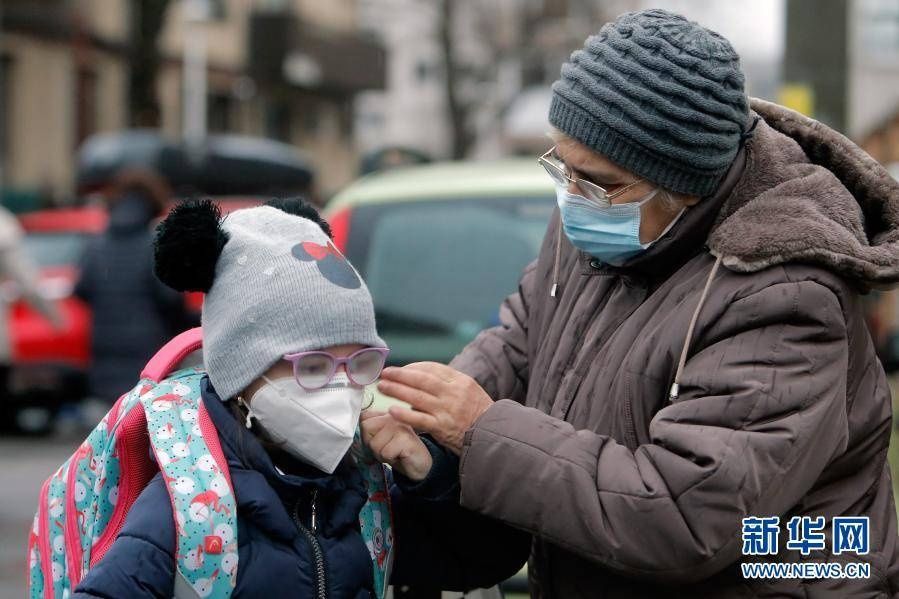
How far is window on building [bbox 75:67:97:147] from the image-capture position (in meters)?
28.2

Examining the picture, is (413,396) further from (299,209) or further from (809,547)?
(809,547)

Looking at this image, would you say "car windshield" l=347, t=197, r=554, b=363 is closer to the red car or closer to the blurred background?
the blurred background

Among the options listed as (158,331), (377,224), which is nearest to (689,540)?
(377,224)

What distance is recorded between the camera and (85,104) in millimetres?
28734

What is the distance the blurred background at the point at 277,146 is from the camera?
5.05 meters

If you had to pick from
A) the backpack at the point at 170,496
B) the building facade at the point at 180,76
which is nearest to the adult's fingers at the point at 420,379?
the backpack at the point at 170,496

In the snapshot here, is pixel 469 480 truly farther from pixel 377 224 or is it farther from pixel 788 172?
pixel 377 224

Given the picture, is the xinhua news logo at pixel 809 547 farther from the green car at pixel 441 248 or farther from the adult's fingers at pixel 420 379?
the green car at pixel 441 248

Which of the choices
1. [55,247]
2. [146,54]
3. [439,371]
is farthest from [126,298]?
[146,54]

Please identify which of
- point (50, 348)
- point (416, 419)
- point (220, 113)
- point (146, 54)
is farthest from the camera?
point (220, 113)

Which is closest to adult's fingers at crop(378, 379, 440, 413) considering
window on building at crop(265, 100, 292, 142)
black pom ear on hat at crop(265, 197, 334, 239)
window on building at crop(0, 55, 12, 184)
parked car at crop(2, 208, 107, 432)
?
black pom ear on hat at crop(265, 197, 334, 239)

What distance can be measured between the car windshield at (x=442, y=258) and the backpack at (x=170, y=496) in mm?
2359

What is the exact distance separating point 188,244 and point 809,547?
1152 millimetres

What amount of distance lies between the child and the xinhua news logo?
1.85 ft
